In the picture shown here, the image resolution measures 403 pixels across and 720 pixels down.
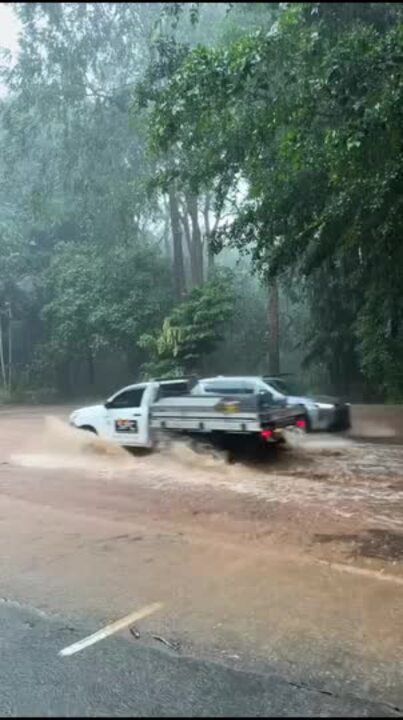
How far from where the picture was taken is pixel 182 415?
12.1m

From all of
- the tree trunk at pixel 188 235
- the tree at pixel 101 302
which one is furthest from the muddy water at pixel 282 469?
the tree trunk at pixel 188 235

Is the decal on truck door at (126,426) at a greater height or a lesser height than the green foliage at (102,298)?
lesser

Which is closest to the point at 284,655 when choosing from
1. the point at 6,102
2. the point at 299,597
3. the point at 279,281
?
the point at 299,597

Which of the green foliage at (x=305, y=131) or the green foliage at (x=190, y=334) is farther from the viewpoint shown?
the green foliage at (x=190, y=334)

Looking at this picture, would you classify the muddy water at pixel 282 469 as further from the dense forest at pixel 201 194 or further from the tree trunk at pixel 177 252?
the tree trunk at pixel 177 252

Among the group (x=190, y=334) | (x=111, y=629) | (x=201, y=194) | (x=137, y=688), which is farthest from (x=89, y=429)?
(x=137, y=688)

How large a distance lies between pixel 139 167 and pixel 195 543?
20.8m

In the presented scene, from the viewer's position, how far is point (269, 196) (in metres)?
13.2

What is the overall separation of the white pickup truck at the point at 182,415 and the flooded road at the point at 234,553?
1.69 feet

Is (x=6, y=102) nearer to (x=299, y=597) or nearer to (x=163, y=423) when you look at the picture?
(x=163, y=423)

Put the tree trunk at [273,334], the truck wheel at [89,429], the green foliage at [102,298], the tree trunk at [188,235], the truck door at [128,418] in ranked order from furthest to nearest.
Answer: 1. the tree trunk at [188,235]
2. the green foliage at [102,298]
3. the tree trunk at [273,334]
4. the truck wheel at [89,429]
5. the truck door at [128,418]

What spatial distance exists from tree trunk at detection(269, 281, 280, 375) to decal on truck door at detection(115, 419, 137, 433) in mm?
8005

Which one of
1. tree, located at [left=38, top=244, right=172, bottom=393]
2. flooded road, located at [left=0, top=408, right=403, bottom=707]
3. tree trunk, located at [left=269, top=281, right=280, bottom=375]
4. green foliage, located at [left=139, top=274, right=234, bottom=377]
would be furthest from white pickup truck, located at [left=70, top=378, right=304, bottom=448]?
tree, located at [left=38, top=244, right=172, bottom=393]

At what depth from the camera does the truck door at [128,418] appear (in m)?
13.0
